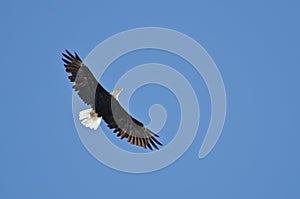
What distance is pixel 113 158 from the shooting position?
12.3m

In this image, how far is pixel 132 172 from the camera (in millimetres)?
12352

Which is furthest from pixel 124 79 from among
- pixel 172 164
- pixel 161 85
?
pixel 172 164

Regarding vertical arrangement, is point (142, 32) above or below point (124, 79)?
above

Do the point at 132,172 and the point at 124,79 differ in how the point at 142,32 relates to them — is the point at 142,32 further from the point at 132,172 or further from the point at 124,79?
the point at 132,172

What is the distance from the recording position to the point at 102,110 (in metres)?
11.7

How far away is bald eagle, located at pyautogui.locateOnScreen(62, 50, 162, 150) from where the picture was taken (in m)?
11.3

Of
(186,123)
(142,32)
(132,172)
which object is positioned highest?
(142,32)

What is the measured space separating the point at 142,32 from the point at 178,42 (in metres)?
0.51

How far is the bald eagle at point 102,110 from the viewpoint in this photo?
11.3 m

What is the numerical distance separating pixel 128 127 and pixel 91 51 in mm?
1085

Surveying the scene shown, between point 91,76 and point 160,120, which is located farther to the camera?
point 160,120

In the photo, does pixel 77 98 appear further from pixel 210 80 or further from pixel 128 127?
pixel 210 80

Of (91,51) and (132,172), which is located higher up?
(91,51)

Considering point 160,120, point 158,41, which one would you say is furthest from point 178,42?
point 160,120
